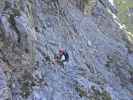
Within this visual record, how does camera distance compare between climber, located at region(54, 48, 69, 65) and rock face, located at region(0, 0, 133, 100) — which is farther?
climber, located at region(54, 48, 69, 65)

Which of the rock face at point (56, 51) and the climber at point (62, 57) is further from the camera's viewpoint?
the climber at point (62, 57)

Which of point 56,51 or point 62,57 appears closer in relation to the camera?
point 62,57

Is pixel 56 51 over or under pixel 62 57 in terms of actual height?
over

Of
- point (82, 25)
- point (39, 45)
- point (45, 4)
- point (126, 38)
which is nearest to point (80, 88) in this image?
point (39, 45)

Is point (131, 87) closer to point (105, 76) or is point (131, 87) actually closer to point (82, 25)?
point (105, 76)
